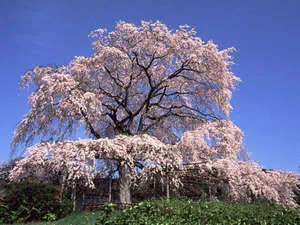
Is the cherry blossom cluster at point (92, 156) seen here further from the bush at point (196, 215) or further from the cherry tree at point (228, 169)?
the bush at point (196, 215)

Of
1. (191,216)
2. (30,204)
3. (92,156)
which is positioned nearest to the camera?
(191,216)

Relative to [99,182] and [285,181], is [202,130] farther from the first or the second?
[99,182]

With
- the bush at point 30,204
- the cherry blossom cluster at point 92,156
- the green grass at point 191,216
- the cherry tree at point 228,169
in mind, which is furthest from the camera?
the cherry tree at point 228,169

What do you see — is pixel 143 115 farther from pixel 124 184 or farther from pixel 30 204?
pixel 30 204

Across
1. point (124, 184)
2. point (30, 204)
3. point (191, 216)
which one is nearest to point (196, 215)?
point (191, 216)

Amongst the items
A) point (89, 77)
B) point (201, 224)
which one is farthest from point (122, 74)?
point (201, 224)

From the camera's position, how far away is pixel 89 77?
51.7 feet

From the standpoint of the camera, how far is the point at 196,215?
28.2ft

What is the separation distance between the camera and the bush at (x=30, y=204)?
11.0 metres

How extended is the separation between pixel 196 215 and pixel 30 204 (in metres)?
5.93

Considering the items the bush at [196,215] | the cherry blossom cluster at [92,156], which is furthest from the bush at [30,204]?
the bush at [196,215]

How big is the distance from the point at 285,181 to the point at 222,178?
3046mm

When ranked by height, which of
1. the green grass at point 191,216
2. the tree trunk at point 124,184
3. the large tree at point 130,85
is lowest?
the green grass at point 191,216

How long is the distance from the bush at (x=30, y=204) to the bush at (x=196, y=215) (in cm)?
341
